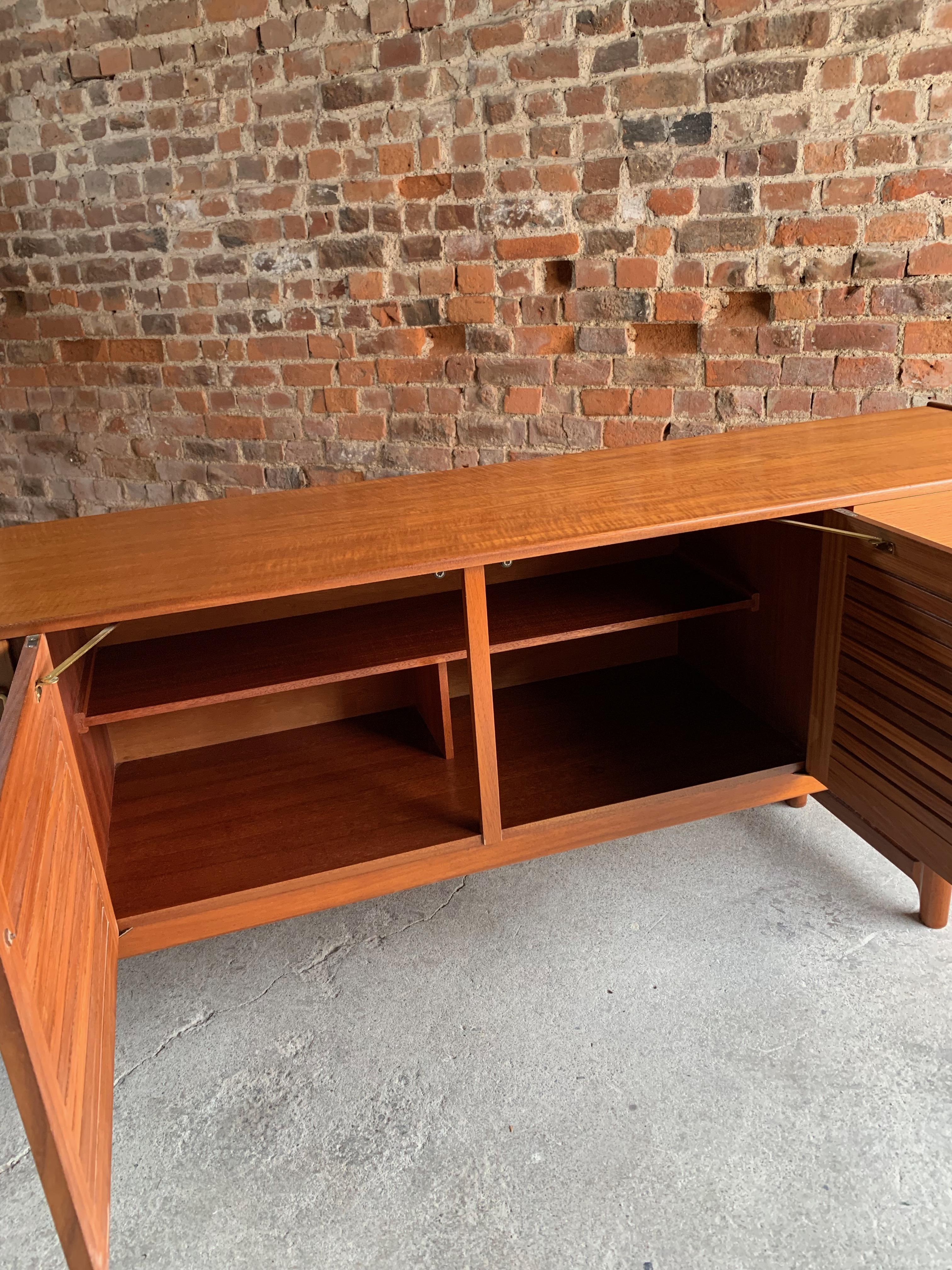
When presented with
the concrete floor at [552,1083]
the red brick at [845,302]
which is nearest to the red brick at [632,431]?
the red brick at [845,302]

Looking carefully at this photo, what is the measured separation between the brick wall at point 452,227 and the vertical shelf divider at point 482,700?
185 centimetres

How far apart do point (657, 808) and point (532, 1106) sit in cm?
60

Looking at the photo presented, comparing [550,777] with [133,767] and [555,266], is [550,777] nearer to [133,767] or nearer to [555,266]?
[133,767]

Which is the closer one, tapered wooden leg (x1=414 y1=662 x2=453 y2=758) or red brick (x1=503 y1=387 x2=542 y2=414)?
tapered wooden leg (x1=414 y1=662 x2=453 y2=758)

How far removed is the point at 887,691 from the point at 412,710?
106cm

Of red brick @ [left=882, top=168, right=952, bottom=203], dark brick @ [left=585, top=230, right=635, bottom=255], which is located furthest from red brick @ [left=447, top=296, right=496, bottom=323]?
red brick @ [left=882, top=168, right=952, bottom=203]

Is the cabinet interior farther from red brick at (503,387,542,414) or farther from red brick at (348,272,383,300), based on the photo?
red brick at (348,272,383,300)

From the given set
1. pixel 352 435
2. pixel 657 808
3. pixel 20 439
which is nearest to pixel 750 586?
pixel 657 808

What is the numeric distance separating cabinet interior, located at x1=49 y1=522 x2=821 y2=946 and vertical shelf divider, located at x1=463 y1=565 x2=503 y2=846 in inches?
2.2

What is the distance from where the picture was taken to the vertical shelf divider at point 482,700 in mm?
1592

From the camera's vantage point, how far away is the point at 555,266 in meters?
3.20

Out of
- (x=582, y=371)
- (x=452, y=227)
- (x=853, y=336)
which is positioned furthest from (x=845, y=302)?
(x=452, y=227)

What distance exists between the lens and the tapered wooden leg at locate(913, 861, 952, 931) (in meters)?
1.87

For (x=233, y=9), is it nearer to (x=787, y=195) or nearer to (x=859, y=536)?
(x=787, y=195)
